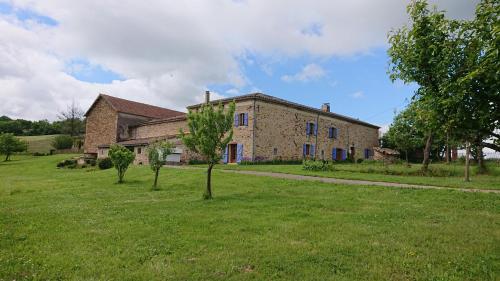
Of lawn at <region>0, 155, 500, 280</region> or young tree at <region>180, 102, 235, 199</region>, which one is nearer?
lawn at <region>0, 155, 500, 280</region>

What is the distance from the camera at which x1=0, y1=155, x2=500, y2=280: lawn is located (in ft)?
16.7

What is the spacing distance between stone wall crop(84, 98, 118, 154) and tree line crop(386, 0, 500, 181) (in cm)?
3787

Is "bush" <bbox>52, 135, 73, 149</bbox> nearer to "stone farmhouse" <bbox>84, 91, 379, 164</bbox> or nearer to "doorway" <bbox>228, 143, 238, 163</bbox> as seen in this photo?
"stone farmhouse" <bbox>84, 91, 379, 164</bbox>

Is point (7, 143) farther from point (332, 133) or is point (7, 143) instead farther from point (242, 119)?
point (332, 133)

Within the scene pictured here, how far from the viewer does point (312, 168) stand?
2159cm

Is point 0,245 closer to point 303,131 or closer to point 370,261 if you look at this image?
point 370,261

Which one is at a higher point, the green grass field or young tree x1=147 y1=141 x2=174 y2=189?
the green grass field

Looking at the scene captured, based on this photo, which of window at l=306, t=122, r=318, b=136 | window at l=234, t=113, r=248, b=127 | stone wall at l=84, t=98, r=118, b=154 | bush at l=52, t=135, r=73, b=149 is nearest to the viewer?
window at l=234, t=113, r=248, b=127

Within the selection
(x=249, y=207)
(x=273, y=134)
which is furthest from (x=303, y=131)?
(x=249, y=207)

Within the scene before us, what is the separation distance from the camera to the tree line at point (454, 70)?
463 centimetres

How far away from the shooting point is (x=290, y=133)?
105 ft

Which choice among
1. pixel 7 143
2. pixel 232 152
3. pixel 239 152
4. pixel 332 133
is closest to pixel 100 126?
pixel 7 143

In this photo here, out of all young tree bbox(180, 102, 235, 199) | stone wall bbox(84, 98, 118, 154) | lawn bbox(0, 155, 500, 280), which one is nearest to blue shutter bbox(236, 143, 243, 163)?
stone wall bbox(84, 98, 118, 154)

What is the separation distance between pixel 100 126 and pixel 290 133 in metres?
23.6
